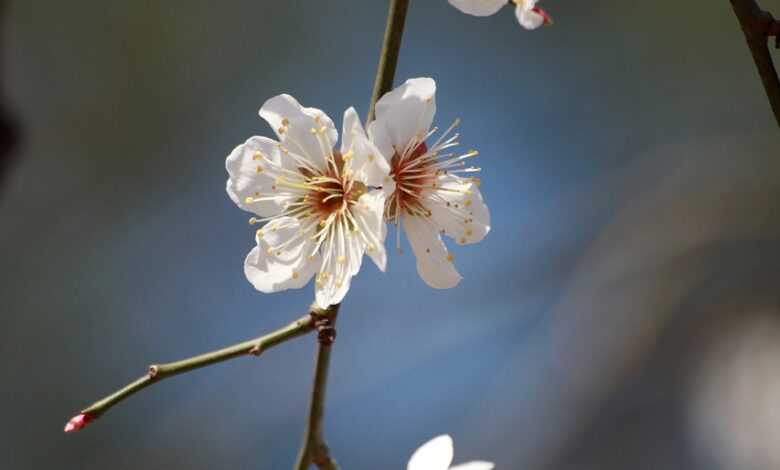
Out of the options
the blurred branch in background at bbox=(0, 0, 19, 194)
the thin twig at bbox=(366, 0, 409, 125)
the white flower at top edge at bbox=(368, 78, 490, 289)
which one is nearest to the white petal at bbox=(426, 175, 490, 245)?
the white flower at top edge at bbox=(368, 78, 490, 289)

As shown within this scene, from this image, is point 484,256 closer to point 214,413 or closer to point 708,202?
point 708,202

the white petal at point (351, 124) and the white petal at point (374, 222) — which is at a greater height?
the white petal at point (351, 124)

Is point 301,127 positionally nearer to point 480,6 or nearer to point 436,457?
point 480,6

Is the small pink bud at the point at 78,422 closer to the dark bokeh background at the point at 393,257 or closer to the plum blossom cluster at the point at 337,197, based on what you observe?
the plum blossom cluster at the point at 337,197

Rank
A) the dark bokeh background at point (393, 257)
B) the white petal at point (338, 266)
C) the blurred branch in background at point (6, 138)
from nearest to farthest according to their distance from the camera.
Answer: the white petal at point (338, 266) < the blurred branch in background at point (6, 138) < the dark bokeh background at point (393, 257)

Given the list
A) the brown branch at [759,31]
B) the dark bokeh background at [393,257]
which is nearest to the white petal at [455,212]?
the brown branch at [759,31]

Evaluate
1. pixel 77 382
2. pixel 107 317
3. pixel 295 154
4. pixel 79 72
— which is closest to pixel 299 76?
pixel 79 72
